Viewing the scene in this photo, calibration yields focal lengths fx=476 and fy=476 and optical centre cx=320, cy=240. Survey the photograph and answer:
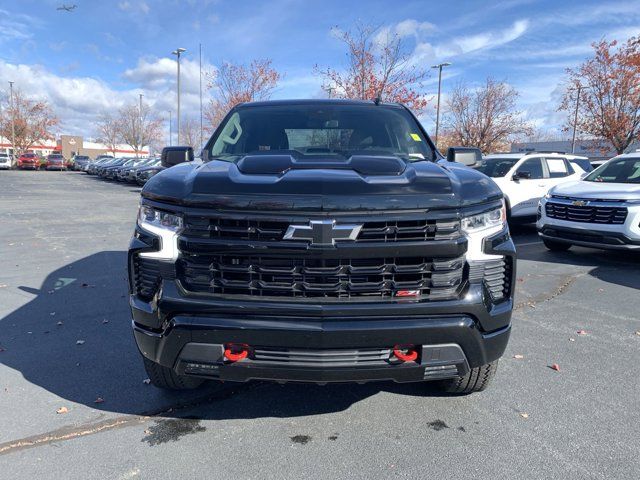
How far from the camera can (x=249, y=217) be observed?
91.8 inches

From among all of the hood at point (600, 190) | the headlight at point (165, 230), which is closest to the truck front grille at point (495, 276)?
the headlight at point (165, 230)

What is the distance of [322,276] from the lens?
2346mm

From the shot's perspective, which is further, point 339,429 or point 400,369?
point 339,429

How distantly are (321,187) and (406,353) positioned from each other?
0.94 meters

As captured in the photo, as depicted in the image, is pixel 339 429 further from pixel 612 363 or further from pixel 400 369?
pixel 612 363

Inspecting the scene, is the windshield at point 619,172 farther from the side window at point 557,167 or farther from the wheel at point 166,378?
the wheel at point 166,378

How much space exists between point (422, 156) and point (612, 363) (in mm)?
2245

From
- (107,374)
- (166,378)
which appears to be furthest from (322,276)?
(107,374)

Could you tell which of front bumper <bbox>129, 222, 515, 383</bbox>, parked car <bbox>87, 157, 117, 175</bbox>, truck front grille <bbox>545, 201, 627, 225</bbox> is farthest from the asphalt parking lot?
parked car <bbox>87, 157, 117, 175</bbox>

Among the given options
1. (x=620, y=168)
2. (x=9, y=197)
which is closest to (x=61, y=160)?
(x=9, y=197)

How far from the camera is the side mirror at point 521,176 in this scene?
1066 cm

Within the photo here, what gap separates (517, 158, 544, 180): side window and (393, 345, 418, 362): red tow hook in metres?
9.90

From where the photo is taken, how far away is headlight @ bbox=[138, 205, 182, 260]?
8.07 feet

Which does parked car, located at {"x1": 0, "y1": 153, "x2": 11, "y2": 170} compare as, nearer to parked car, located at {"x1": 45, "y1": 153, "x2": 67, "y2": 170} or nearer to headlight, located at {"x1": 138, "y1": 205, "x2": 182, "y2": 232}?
parked car, located at {"x1": 45, "y1": 153, "x2": 67, "y2": 170}
